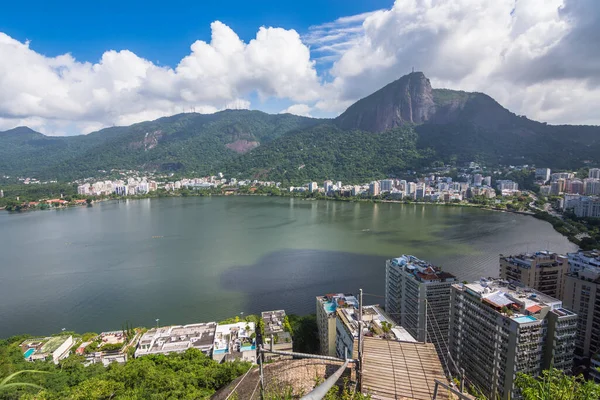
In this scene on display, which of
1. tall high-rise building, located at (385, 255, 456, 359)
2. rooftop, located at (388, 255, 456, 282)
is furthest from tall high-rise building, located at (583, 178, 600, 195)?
tall high-rise building, located at (385, 255, 456, 359)

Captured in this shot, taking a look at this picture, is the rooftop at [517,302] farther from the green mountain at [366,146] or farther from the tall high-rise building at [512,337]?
the green mountain at [366,146]

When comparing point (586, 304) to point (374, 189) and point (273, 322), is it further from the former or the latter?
point (374, 189)

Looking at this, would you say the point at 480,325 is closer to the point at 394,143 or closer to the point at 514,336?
the point at 514,336

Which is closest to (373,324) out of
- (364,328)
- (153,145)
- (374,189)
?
(364,328)

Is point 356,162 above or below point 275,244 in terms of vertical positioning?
above

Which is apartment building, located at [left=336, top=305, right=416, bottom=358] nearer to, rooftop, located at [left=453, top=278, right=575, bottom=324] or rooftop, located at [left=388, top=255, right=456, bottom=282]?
rooftop, located at [left=388, top=255, right=456, bottom=282]

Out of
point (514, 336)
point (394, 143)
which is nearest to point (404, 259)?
point (514, 336)
